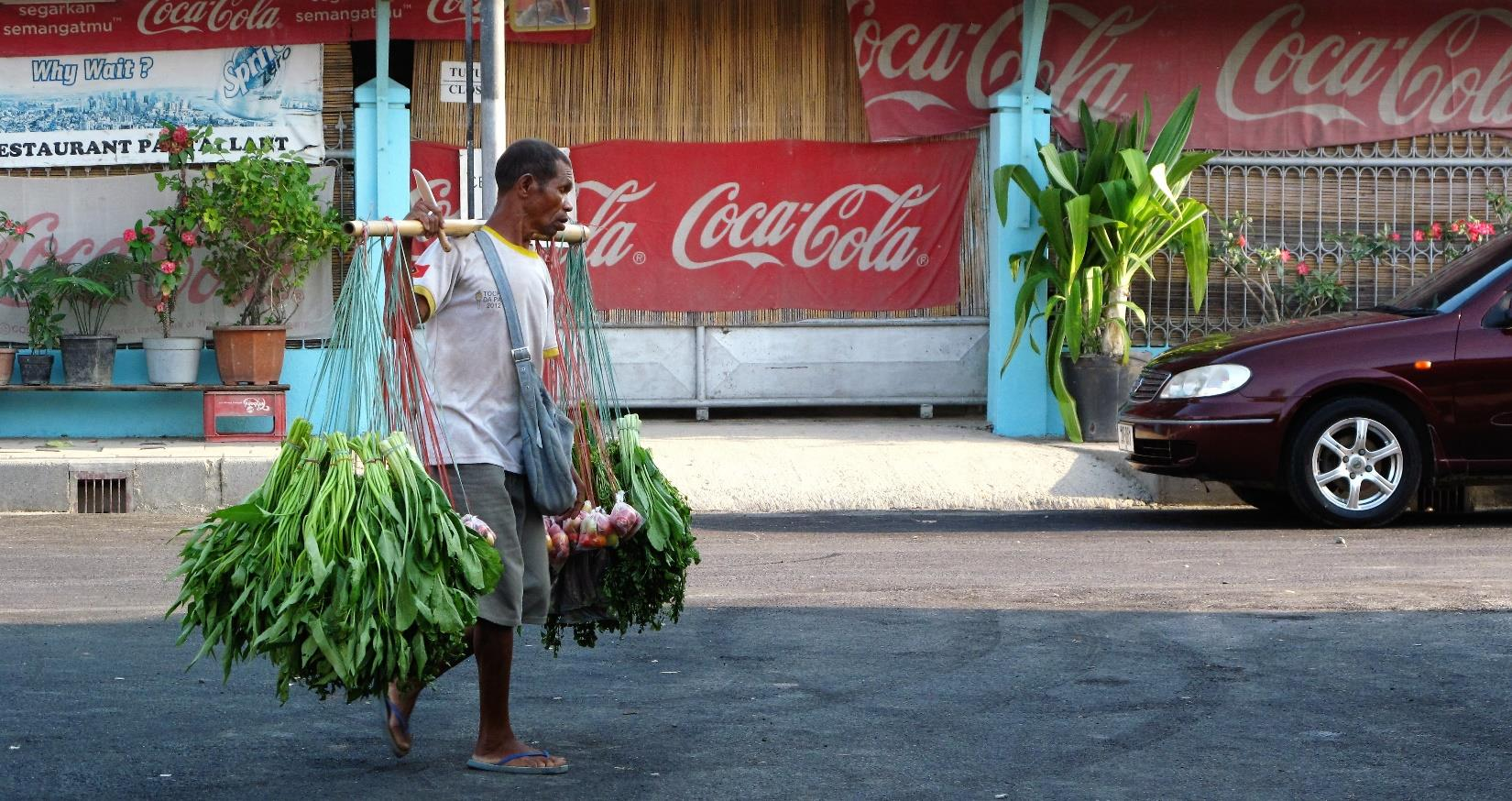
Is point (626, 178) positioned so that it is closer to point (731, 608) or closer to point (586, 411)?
point (731, 608)

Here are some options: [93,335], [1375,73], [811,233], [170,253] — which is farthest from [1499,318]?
[93,335]

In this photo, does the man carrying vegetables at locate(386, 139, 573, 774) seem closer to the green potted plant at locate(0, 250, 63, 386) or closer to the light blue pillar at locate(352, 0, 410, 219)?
the light blue pillar at locate(352, 0, 410, 219)

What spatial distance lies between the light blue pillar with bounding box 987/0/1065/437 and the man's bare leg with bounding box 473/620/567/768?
27.2 feet

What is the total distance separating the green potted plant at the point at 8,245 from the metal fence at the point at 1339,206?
807 centimetres

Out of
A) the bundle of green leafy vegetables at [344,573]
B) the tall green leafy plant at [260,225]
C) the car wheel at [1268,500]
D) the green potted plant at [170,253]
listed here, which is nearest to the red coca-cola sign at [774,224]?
the tall green leafy plant at [260,225]

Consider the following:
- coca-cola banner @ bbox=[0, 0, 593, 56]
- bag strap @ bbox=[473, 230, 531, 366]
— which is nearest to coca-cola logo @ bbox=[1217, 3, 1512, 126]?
coca-cola banner @ bbox=[0, 0, 593, 56]

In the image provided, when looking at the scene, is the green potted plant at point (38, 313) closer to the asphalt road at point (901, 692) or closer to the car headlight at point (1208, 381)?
the asphalt road at point (901, 692)

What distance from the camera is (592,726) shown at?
5.30m

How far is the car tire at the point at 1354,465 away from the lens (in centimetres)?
977

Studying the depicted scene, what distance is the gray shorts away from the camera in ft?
15.1

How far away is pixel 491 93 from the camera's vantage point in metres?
9.69

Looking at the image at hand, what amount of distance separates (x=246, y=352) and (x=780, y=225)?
395 cm

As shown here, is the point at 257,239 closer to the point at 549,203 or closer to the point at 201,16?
the point at 201,16

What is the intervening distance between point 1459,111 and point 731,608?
8.67m
